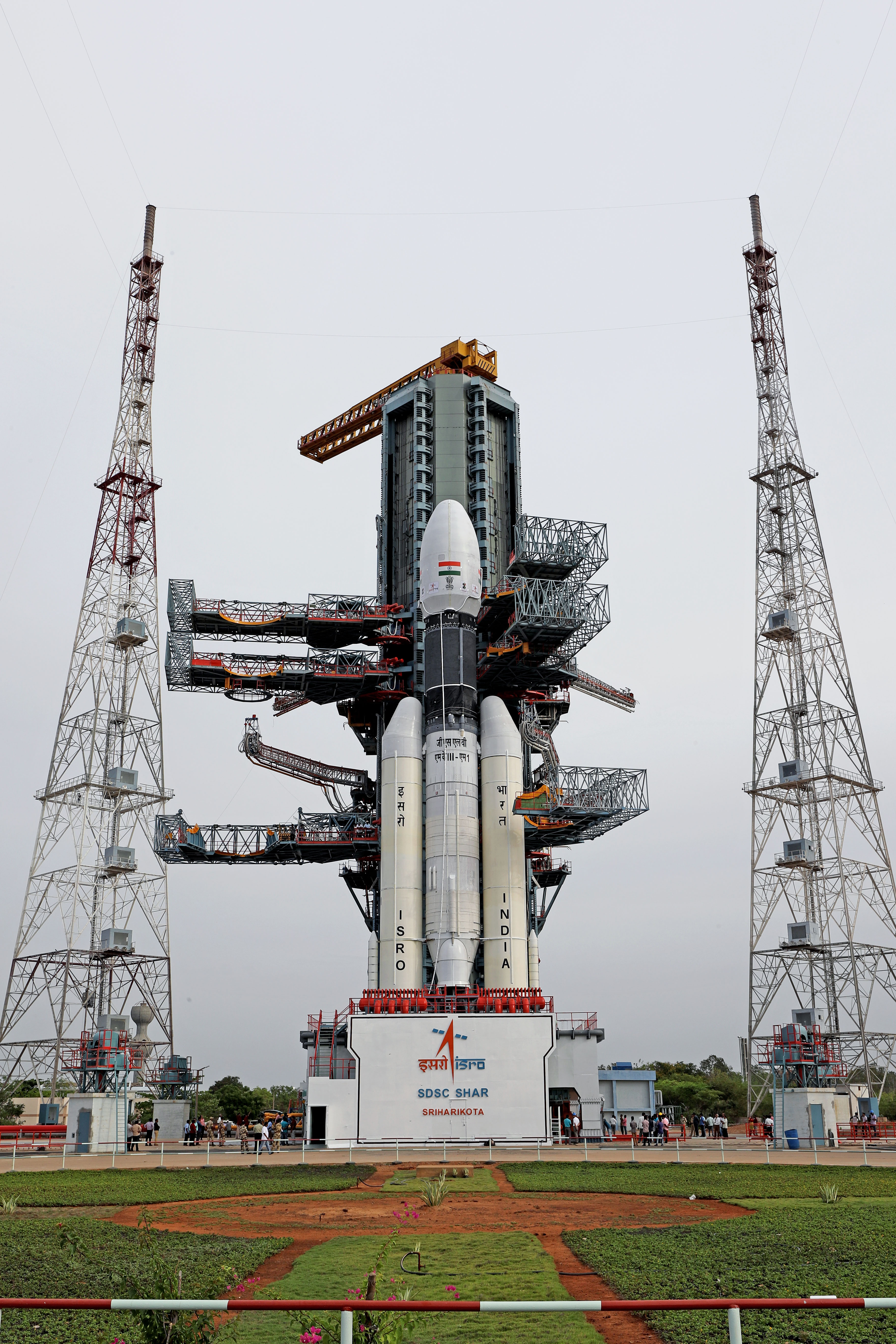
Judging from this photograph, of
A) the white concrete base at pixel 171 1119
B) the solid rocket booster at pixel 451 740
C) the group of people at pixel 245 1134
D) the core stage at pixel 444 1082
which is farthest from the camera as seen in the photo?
the white concrete base at pixel 171 1119

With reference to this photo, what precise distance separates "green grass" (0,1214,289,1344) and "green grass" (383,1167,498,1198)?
943cm

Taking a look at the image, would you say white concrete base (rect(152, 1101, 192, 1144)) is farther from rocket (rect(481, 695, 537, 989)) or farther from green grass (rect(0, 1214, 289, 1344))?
green grass (rect(0, 1214, 289, 1344))

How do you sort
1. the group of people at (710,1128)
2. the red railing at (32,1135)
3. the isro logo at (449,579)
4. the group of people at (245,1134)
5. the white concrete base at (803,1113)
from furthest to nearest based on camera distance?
the isro logo at (449,579) < the red railing at (32,1135) < the group of people at (710,1128) < the white concrete base at (803,1113) < the group of people at (245,1134)

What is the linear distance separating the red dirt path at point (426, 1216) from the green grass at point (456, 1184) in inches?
15.8

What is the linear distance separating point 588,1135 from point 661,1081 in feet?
183

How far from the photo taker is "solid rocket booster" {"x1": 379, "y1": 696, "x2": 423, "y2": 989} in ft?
182

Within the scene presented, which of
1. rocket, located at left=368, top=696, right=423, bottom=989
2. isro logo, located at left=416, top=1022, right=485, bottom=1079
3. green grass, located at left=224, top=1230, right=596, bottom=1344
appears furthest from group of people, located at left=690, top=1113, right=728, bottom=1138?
green grass, located at left=224, top=1230, right=596, bottom=1344

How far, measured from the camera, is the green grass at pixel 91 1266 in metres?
12.9

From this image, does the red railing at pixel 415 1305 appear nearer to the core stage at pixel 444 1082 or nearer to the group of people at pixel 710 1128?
the core stage at pixel 444 1082

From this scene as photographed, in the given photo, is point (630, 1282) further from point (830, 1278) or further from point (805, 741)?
point (805, 741)

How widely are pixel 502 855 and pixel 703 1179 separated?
85.3ft

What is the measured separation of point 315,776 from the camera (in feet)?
231

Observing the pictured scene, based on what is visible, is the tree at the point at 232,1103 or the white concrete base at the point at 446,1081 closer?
the white concrete base at the point at 446,1081

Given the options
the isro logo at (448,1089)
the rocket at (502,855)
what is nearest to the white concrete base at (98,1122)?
the isro logo at (448,1089)
